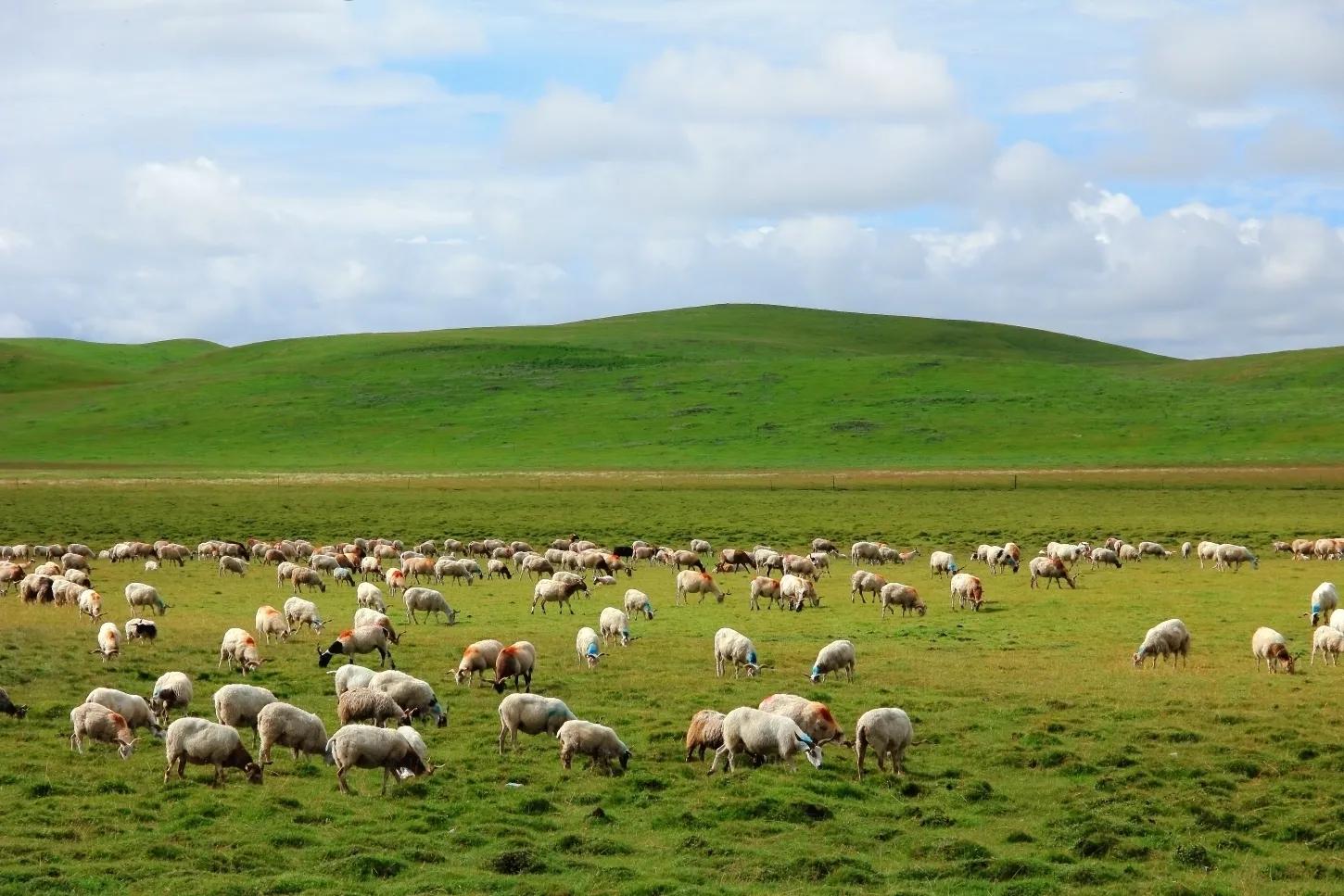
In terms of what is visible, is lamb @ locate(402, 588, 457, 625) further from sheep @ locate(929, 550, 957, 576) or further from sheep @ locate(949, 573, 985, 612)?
sheep @ locate(929, 550, 957, 576)

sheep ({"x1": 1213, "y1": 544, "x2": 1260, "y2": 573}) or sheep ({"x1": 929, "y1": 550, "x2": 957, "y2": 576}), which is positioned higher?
sheep ({"x1": 1213, "y1": 544, "x2": 1260, "y2": 573})

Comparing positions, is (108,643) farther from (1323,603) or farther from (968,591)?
(1323,603)

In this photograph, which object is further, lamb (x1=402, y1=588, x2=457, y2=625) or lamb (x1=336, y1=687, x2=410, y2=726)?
lamb (x1=402, y1=588, x2=457, y2=625)

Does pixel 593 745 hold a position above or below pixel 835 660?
below

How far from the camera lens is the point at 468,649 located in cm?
1997

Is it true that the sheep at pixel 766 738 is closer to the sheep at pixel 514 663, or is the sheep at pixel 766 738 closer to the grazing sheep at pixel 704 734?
the grazing sheep at pixel 704 734

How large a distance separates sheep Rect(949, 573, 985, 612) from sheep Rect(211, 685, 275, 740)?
19017 mm

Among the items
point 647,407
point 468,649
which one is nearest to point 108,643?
point 468,649

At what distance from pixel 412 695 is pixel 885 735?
6216 mm

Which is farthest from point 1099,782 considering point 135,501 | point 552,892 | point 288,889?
point 135,501

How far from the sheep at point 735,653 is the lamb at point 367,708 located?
21.2 feet

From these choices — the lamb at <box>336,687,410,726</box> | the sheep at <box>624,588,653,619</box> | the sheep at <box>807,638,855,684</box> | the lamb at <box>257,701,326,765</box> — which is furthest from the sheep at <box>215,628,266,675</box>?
the sheep at <box>624,588,653,619</box>

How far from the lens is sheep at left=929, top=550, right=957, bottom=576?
37.3 metres

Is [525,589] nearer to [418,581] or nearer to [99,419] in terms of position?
[418,581]
